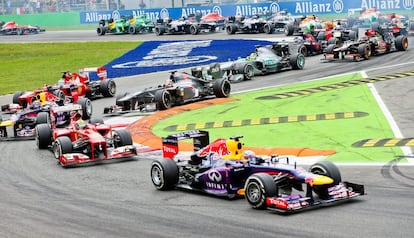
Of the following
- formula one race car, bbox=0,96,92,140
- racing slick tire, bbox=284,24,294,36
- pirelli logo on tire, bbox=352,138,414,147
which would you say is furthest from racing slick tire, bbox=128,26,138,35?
pirelli logo on tire, bbox=352,138,414,147

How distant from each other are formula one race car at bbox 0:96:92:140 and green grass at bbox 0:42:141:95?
12026mm

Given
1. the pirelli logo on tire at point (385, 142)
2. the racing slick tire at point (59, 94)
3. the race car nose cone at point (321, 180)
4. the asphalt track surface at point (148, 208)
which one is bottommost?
the asphalt track surface at point (148, 208)

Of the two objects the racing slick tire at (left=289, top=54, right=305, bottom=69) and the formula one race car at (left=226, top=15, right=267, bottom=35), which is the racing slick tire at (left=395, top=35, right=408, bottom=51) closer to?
the racing slick tire at (left=289, top=54, right=305, bottom=69)

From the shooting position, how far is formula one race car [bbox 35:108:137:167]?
20.9m

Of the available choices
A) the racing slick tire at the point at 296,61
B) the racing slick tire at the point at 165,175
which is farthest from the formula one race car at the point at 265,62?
the racing slick tire at the point at 165,175

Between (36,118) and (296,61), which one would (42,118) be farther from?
(296,61)

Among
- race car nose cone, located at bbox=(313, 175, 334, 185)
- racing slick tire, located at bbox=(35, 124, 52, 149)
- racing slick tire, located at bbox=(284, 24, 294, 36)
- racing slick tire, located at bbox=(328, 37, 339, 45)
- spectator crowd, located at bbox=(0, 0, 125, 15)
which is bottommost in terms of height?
racing slick tire, located at bbox=(35, 124, 52, 149)

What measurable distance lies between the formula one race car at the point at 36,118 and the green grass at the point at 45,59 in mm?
12026

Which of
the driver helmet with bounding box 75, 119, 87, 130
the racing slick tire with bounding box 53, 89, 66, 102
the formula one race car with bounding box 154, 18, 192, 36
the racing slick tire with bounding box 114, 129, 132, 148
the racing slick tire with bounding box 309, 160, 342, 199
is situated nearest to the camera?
the racing slick tire with bounding box 309, 160, 342, 199

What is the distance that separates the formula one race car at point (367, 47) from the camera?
42.3 meters

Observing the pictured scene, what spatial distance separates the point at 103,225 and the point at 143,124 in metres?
13.2

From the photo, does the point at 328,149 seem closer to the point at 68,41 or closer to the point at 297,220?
the point at 297,220

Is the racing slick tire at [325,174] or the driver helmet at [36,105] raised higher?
the driver helmet at [36,105]

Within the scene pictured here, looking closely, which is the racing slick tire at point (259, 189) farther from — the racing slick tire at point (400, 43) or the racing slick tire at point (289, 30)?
the racing slick tire at point (289, 30)
